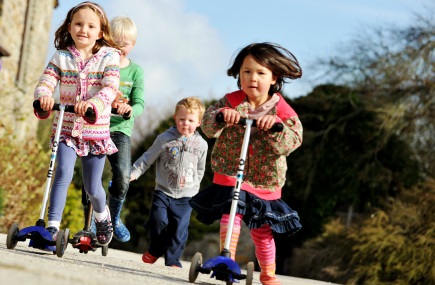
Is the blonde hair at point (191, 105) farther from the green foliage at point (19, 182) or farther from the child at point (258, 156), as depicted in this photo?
the green foliage at point (19, 182)

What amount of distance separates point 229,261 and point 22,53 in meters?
11.7

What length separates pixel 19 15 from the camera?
16.1 meters

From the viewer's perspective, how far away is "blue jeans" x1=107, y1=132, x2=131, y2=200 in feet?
25.7

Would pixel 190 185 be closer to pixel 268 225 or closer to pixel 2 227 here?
pixel 268 225

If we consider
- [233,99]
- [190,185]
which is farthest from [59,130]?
[190,185]

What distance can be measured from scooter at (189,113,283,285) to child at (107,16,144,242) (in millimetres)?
2094

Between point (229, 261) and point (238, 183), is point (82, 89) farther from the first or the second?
point (229, 261)

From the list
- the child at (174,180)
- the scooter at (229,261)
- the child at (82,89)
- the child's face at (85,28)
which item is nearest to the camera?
the scooter at (229,261)

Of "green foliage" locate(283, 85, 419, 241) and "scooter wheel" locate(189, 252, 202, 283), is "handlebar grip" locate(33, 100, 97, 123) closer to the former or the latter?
"scooter wheel" locate(189, 252, 202, 283)

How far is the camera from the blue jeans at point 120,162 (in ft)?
25.7

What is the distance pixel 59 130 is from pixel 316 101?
16279 mm

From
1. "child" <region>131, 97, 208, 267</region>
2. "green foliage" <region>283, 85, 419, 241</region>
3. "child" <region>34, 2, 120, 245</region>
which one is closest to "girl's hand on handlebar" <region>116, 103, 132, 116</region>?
"child" <region>34, 2, 120, 245</region>

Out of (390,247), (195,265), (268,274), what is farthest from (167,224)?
(390,247)

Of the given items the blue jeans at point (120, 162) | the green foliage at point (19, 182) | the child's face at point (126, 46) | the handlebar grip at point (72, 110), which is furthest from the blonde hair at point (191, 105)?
the green foliage at point (19, 182)
